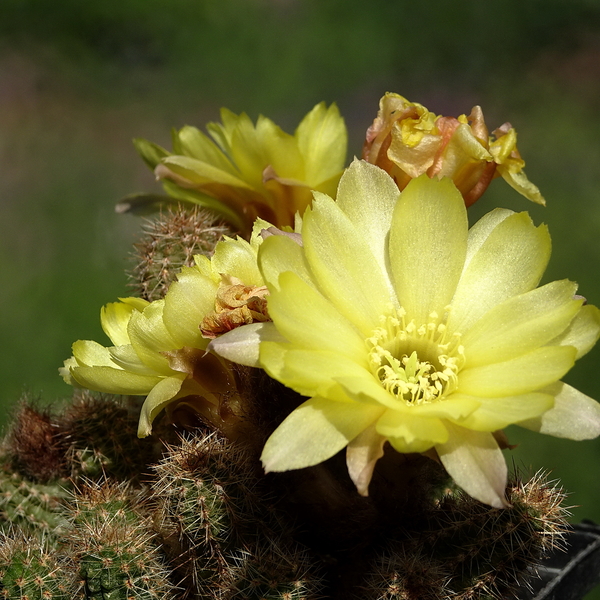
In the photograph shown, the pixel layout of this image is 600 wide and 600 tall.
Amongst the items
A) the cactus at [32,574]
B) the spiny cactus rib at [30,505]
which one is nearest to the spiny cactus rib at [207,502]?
the cactus at [32,574]

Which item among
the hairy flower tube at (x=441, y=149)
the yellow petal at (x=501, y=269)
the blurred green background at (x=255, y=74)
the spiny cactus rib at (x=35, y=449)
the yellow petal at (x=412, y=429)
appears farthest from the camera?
the blurred green background at (x=255, y=74)

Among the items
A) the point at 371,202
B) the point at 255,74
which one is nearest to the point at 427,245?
the point at 371,202

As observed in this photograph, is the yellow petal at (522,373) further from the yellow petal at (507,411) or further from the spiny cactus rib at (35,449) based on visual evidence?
the spiny cactus rib at (35,449)

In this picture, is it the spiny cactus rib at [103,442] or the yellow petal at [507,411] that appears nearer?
the yellow petal at [507,411]

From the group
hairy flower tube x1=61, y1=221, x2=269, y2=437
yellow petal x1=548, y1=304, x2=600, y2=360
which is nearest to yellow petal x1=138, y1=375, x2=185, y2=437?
hairy flower tube x1=61, y1=221, x2=269, y2=437

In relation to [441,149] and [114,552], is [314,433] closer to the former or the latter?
[114,552]

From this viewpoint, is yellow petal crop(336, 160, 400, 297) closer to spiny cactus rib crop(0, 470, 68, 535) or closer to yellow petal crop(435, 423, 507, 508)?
yellow petal crop(435, 423, 507, 508)
